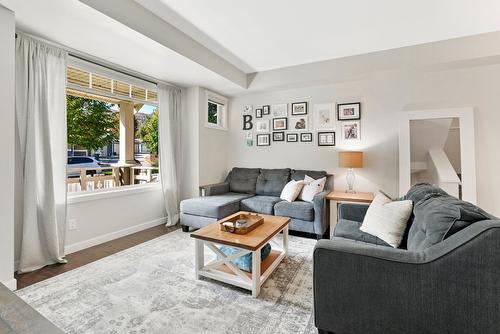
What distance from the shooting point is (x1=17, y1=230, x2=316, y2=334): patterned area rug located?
158cm

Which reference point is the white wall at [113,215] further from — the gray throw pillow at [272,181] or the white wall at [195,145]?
the gray throw pillow at [272,181]

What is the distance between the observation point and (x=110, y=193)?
3.20 m

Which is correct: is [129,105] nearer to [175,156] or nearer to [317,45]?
[175,156]

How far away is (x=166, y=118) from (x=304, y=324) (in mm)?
3382

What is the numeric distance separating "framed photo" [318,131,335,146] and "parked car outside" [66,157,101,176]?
3.38 m

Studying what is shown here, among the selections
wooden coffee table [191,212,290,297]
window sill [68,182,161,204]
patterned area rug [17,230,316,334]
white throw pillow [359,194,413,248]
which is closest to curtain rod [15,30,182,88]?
window sill [68,182,161,204]

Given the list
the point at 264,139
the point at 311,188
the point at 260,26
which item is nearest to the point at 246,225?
the point at 311,188

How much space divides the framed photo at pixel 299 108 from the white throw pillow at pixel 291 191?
129 cm

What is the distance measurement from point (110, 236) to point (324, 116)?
3659mm

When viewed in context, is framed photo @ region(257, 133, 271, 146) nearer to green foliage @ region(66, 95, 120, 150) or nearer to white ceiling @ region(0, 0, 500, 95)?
white ceiling @ region(0, 0, 500, 95)

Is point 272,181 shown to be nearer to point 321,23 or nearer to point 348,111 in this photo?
point 348,111

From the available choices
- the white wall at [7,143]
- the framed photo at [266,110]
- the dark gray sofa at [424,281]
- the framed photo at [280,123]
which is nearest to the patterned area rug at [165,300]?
the white wall at [7,143]

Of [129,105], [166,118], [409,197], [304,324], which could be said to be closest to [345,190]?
[409,197]

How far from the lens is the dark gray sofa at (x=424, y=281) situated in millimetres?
1075
